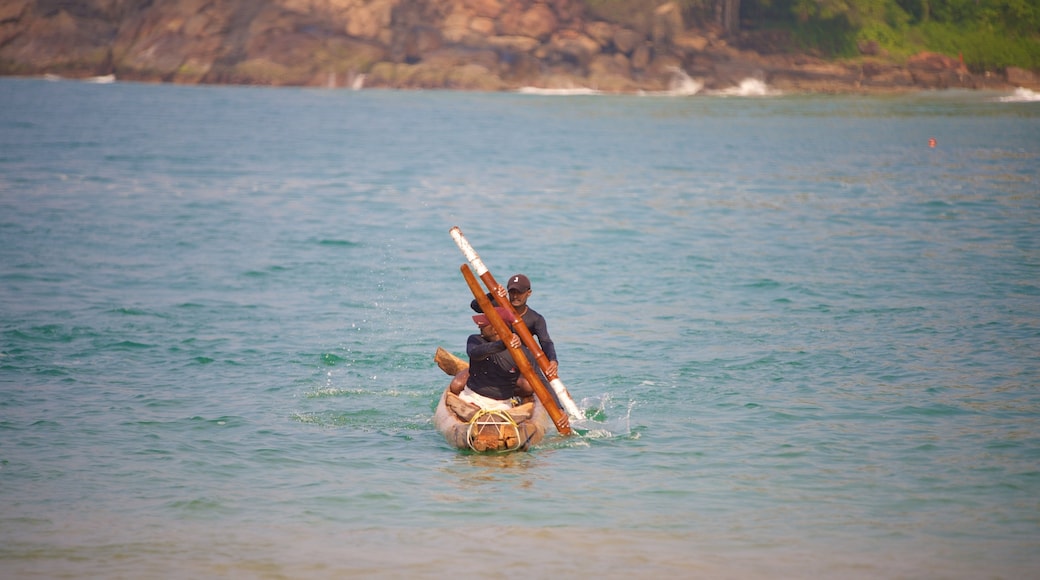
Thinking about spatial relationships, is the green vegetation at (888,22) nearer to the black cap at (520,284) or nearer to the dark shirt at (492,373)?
the dark shirt at (492,373)

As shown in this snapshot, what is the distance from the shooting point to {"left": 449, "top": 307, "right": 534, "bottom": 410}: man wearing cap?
1378cm

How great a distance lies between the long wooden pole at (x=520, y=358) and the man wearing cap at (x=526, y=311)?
0.21 m

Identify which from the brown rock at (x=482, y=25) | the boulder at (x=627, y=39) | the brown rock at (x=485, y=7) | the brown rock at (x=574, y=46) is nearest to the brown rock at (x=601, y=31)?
the brown rock at (x=574, y=46)

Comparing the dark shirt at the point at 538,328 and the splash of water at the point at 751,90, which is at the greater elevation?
the splash of water at the point at 751,90

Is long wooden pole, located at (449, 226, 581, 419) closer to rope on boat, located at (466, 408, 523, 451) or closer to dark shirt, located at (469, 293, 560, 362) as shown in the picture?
dark shirt, located at (469, 293, 560, 362)

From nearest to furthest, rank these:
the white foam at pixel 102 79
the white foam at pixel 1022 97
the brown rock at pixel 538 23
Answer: the white foam at pixel 1022 97 → the brown rock at pixel 538 23 → the white foam at pixel 102 79

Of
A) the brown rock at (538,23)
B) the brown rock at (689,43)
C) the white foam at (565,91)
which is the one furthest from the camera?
the brown rock at (538,23)

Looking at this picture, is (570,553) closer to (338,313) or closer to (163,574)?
(163,574)

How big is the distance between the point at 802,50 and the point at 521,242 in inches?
3499

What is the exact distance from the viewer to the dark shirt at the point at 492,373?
45.4 ft

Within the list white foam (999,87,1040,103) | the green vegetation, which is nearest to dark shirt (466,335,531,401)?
white foam (999,87,1040,103)

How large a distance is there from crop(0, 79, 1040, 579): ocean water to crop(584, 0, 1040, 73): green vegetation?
236 ft

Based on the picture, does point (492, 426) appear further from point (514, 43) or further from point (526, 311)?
point (514, 43)

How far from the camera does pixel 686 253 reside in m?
29.5
